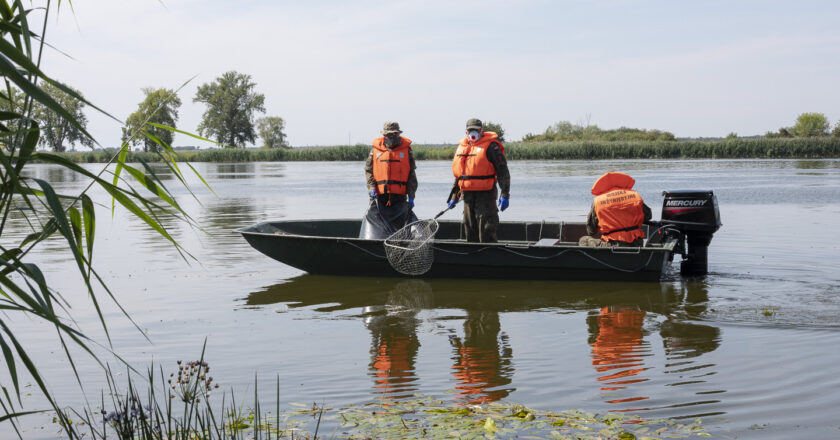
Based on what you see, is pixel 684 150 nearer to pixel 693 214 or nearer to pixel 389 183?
pixel 693 214

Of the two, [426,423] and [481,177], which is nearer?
[426,423]

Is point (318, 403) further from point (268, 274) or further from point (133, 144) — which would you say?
point (268, 274)

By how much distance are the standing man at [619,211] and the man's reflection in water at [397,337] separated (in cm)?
212

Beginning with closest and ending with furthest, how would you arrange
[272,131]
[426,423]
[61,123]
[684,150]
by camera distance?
[61,123] → [426,423] → [684,150] → [272,131]

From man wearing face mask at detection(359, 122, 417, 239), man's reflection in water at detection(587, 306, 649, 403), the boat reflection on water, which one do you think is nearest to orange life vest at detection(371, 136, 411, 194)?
man wearing face mask at detection(359, 122, 417, 239)

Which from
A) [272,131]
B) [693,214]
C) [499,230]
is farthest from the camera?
[272,131]

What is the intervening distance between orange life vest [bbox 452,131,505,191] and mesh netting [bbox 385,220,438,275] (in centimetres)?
66

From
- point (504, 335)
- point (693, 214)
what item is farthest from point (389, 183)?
point (693, 214)

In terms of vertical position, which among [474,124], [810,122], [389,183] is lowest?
[389,183]

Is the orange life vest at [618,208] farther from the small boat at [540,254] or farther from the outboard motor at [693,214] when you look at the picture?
the outboard motor at [693,214]

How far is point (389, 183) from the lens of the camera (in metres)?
9.75

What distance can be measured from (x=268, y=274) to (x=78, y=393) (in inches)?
204

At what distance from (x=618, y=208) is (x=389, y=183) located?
2.74 m

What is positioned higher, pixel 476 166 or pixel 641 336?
pixel 476 166
